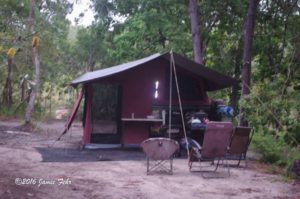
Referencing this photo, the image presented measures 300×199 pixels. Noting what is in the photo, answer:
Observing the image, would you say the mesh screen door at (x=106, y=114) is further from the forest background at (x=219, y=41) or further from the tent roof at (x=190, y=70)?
the forest background at (x=219, y=41)

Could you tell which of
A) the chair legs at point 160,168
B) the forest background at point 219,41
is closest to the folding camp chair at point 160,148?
the chair legs at point 160,168

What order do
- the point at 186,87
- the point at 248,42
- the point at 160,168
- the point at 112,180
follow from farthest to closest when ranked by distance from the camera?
1. the point at 186,87
2. the point at 248,42
3. the point at 160,168
4. the point at 112,180

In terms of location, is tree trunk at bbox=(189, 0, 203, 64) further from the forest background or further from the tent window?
the tent window

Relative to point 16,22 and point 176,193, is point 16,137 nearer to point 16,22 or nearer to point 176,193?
point 16,22

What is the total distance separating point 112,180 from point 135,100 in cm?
432

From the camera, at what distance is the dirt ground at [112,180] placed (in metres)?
5.44

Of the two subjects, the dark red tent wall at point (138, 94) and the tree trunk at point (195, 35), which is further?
the tree trunk at point (195, 35)

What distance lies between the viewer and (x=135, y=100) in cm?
1046

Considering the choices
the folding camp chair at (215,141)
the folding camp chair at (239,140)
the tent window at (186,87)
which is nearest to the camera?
the folding camp chair at (215,141)

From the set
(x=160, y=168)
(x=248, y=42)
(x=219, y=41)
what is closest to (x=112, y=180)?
(x=160, y=168)

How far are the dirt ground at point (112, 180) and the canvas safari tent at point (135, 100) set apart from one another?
1253mm

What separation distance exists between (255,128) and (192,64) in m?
2.04

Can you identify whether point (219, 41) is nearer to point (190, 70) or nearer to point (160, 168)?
point (190, 70)

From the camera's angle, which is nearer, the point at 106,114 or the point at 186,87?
the point at 106,114
